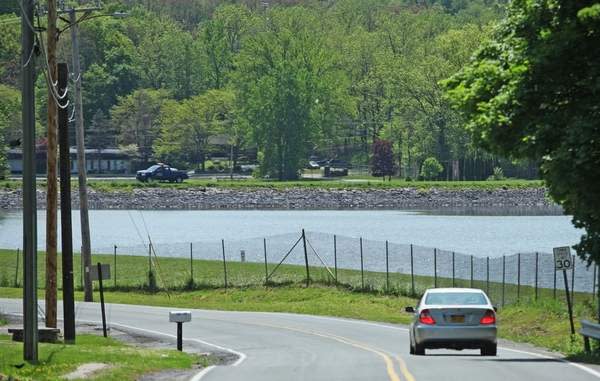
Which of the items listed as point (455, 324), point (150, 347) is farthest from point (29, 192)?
point (150, 347)

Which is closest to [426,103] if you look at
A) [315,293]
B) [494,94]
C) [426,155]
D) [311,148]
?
[426,155]

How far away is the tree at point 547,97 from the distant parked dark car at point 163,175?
12764 centimetres

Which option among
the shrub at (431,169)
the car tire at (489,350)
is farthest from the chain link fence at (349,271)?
the shrub at (431,169)

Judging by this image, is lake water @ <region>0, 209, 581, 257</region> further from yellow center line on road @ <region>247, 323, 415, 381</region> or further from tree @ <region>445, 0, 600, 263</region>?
tree @ <region>445, 0, 600, 263</region>

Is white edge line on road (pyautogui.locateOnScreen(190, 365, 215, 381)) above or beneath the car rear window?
beneath

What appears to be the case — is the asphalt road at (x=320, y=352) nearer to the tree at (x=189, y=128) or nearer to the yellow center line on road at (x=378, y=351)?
the yellow center line on road at (x=378, y=351)

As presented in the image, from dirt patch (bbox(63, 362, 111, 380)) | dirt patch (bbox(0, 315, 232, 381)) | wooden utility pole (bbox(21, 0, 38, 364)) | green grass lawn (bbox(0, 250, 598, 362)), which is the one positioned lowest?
green grass lawn (bbox(0, 250, 598, 362))

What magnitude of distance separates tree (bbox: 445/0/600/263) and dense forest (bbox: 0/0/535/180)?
373ft

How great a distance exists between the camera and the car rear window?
28453 mm

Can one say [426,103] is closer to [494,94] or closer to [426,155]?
[426,155]

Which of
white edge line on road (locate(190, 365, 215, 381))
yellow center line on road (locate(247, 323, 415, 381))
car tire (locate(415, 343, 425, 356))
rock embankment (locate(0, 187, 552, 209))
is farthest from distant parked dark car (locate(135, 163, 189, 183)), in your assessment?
white edge line on road (locate(190, 365, 215, 381))

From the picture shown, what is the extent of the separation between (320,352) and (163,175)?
4899 inches

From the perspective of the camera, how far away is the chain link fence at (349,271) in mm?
54656

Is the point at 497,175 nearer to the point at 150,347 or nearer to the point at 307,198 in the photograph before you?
the point at 307,198
